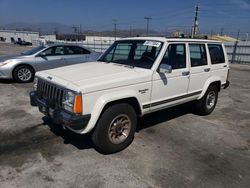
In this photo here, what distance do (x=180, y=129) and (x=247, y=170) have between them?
1638mm

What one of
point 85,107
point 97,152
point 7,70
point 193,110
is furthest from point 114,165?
point 7,70

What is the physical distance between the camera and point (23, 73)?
8.97 meters

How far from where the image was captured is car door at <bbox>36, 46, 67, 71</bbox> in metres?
9.06

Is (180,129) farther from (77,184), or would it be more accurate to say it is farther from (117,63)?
(77,184)

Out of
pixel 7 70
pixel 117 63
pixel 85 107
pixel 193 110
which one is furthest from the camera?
pixel 7 70

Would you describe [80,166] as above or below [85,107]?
below

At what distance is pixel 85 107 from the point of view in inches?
130

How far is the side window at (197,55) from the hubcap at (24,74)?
6.60m

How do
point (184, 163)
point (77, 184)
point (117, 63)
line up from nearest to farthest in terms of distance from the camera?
point (77, 184) < point (184, 163) < point (117, 63)

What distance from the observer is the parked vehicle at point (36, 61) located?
870 cm

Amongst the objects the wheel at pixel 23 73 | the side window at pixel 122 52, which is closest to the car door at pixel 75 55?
the wheel at pixel 23 73

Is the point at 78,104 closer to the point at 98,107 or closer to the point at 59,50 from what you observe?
the point at 98,107

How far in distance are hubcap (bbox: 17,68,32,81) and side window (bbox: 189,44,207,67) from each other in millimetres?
6597

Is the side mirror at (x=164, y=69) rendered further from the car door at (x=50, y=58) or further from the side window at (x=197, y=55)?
the car door at (x=50, y=58)
